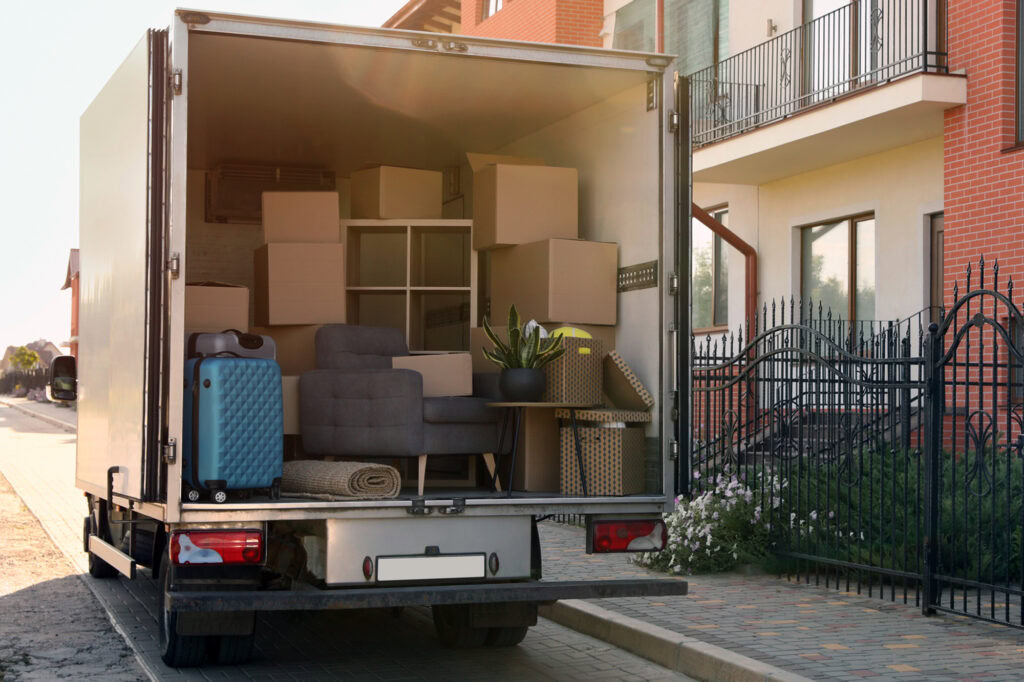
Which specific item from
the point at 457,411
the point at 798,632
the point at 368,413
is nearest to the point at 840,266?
the point at 798,632

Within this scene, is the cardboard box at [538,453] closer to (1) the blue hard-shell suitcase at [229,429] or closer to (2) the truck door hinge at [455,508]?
(2) the truck door hinge at [455,508]

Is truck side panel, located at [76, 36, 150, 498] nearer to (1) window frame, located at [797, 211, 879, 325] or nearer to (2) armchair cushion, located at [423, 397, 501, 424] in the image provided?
(2) armchair cushion, located at [423, 397, 501, 424]

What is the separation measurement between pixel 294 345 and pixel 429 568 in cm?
256

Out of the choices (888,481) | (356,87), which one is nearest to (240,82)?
(356,87)

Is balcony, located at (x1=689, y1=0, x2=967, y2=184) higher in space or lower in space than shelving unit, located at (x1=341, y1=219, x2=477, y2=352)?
higher

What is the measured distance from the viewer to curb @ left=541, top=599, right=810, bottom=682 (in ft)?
20.3

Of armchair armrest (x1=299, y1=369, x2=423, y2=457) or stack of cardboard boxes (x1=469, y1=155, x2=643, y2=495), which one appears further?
stack of cardboard boxes (x1=469, y1=155, x2=643, y2=495)

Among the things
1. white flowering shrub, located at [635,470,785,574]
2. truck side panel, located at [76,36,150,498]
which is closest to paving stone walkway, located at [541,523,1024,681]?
white flowering shrub, located at [635,470,785,574]

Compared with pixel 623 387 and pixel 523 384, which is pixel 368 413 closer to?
pixel 523 384

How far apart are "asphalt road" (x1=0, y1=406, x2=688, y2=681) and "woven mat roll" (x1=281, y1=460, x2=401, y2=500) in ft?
3.21

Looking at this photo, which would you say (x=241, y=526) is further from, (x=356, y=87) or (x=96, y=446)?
(x=356, y=87)

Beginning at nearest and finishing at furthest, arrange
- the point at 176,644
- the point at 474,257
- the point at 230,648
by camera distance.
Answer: the point at 176,644 → the point at 230,648 → the point at 474,257

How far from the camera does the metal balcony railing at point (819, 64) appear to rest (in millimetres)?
14133

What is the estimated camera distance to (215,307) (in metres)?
7.49
